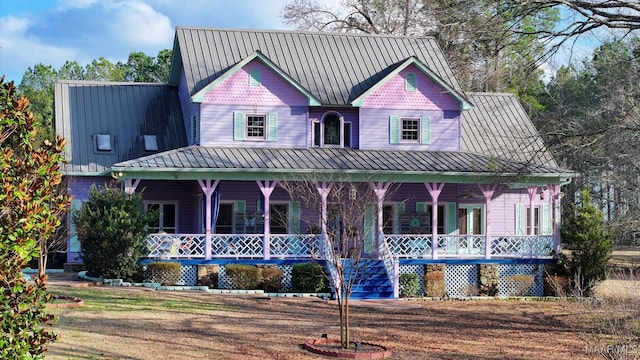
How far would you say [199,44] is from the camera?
31609 millimetres

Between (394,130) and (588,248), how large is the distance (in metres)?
7.75

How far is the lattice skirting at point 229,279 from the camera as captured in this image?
2612 cm

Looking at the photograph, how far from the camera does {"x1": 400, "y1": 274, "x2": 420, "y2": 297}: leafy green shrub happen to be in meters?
26.4

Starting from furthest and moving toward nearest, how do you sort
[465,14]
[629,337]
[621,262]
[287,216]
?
[621,262] < [287,216] < [465,14] < [629,337]

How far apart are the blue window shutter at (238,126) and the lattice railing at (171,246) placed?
4.07 metres

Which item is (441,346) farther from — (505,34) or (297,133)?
(297,133)

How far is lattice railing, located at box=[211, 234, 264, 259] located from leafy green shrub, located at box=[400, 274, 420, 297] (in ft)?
14.5

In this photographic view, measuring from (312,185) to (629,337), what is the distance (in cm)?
1464

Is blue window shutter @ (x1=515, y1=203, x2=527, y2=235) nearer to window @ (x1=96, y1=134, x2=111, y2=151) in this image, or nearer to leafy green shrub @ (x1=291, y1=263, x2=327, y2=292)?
leafy green shrub @ (x1=291, y1=263, x2=327, y2=292)

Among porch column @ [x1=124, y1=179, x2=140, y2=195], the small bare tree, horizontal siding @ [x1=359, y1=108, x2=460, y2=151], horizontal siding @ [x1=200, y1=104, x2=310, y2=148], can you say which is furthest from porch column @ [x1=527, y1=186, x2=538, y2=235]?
porch column @ [x1=124, y1=179, x2=140, y2=195]

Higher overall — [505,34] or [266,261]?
[505,34]

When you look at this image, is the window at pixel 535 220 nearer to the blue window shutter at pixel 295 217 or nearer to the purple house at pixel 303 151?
the purple house at pixel 303 151

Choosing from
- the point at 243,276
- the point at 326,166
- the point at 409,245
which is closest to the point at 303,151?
the point at 326,166

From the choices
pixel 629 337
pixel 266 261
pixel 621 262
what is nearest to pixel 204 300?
pixel 266 261
